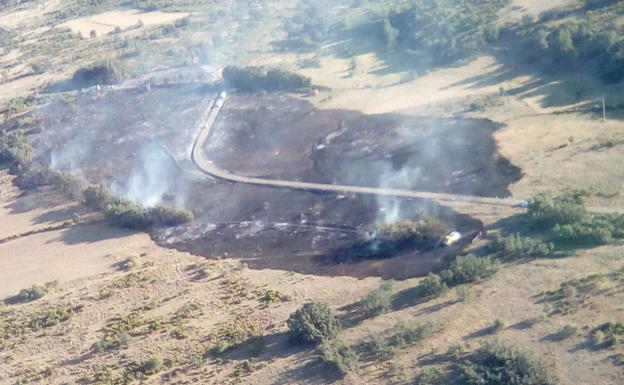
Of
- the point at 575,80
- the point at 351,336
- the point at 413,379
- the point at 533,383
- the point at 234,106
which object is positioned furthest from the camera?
the point at 234,106

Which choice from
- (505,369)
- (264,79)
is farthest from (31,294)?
(264,79)

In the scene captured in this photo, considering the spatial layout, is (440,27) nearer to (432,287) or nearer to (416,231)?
(416,231)

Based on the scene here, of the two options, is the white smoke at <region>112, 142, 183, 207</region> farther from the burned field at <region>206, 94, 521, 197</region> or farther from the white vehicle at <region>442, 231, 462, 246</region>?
the white vehicle at <region>442, 231, 462, 246</region>

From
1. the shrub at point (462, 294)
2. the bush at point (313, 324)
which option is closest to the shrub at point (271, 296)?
the bush at point (313, 324)

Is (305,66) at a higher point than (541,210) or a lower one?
higher

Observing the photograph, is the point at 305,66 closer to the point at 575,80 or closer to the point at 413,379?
the point at 575,80

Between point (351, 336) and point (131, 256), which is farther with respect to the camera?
point (131, 256)

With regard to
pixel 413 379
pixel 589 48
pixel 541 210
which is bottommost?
pixel 413 379

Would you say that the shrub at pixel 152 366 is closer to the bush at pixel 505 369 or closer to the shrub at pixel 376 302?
the shrub at pixel 376 302

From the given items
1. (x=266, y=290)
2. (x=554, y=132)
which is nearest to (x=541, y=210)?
(x=554, y=132)
